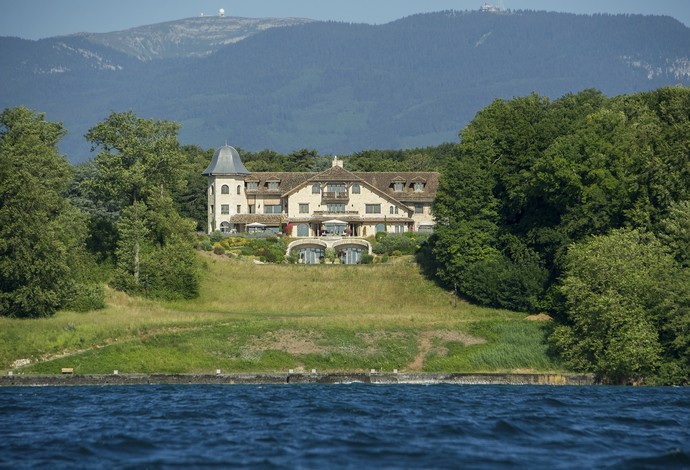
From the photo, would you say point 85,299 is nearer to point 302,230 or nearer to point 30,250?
point 30,250

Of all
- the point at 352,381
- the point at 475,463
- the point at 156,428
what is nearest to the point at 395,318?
the point at 352,381

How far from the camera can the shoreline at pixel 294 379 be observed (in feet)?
193

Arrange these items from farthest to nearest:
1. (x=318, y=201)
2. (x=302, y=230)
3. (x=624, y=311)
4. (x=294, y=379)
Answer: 1. (x=318, y=201)
2. (x=302, y=230)
3. (x=624, y=311)
4. (x=294, y=379)

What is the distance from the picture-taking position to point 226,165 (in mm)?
129000

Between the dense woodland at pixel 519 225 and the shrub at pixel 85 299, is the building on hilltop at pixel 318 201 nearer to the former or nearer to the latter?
the dense woodland at pixel 519 225

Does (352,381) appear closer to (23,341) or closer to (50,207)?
(23,341)

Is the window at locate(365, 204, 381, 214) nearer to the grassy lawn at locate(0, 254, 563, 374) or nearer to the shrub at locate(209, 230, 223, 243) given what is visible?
the shrub at locate(209, 230, 223, 243)

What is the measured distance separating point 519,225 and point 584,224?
32.5 ft

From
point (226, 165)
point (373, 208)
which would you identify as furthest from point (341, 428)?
point (226, 165)

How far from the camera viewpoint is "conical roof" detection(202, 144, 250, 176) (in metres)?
128

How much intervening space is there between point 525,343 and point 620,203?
39.7ft

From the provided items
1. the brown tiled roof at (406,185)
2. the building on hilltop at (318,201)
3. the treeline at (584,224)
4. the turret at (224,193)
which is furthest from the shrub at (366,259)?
the turret at (224,193)

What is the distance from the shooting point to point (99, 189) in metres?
88.1

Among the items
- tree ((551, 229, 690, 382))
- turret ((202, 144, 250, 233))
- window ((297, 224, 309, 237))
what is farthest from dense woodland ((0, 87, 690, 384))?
turret ((202, 144, 250, 233))
